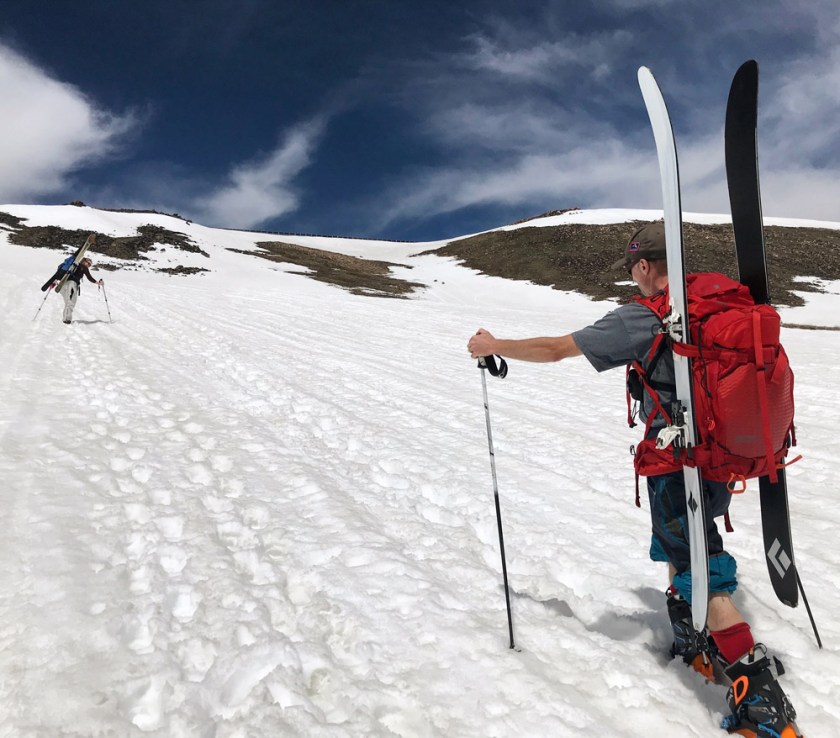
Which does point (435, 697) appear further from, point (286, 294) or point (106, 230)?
point (106, 230)

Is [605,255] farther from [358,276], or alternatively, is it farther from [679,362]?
[679,362]

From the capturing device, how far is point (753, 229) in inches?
107

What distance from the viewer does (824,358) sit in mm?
11453

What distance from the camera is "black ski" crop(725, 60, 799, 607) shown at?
8.73ft

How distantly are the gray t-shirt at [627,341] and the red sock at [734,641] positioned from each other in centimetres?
105

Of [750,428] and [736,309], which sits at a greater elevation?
[736,309]

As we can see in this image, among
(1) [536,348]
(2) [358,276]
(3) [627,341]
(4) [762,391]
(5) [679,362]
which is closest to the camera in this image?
(4) [762,391]

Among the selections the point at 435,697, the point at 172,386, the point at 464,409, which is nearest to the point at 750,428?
the point at 435,697

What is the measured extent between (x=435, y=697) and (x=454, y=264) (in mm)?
50590

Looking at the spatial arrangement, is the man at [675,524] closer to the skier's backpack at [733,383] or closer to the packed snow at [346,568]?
the skier's backpack at [733,383]

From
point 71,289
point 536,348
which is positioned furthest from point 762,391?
point 71,289

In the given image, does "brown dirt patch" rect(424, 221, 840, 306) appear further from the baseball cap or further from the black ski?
the baseball cap

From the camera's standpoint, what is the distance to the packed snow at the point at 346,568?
7.80 ft

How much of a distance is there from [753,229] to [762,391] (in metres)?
1.07
